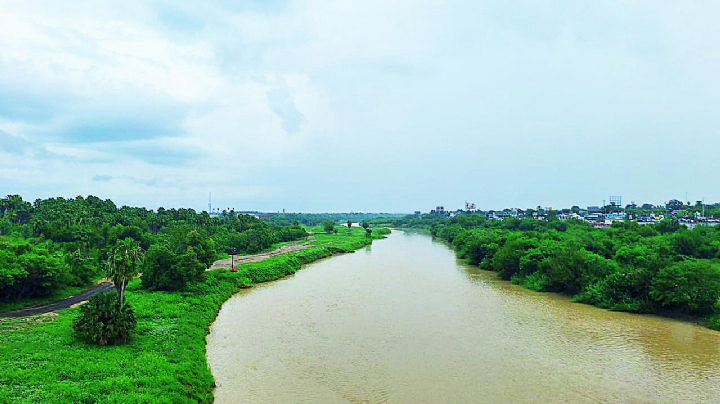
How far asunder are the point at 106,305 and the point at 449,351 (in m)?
18.0

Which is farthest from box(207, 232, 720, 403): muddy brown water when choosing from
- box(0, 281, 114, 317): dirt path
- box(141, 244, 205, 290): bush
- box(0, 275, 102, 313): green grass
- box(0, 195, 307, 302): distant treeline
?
box(0, 275, 102, 313): green grass

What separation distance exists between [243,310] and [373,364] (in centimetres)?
1547

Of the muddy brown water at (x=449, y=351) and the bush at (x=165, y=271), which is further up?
the bush at (x=165, y=271)

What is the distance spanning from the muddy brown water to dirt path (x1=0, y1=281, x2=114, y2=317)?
10.6m

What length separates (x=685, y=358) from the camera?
78.0 ft

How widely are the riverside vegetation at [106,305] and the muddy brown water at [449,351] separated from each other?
73.7 inches

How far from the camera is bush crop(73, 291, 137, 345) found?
69.4 ft

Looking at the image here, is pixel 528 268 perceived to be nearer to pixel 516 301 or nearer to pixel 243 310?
pixel 516 301

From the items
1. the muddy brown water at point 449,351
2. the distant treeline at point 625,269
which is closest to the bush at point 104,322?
the muddy brown water at point 449,351

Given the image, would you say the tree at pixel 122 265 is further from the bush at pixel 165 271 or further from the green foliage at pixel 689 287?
the green foliage at pixel 689 287

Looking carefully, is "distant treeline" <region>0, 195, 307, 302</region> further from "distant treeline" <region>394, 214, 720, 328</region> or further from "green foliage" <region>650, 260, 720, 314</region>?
"green foliage" <region>650, 260, 720, 314</region>

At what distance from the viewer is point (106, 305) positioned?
21.7 meters

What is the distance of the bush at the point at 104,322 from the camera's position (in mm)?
21141

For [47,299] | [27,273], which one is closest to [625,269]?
[47,299]
